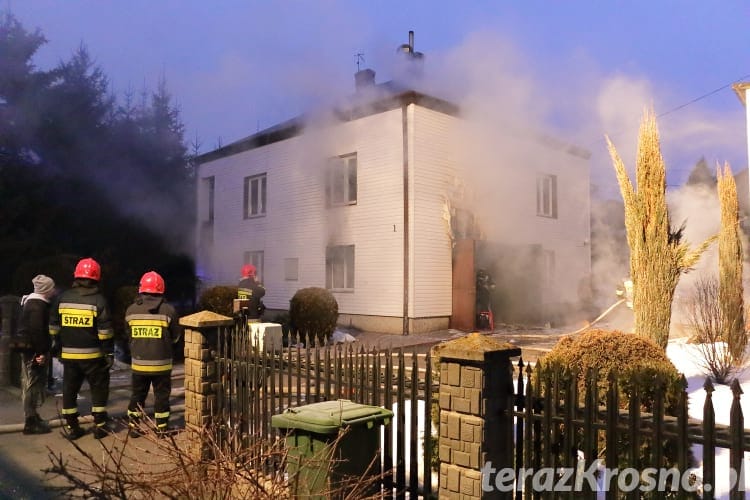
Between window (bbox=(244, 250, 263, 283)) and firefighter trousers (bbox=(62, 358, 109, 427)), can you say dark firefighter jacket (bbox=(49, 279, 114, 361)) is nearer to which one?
firefighter trousers (bbox=(62, 358, 109, 427))

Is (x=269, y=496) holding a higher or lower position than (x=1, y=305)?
lower

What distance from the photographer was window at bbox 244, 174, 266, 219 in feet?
59.9

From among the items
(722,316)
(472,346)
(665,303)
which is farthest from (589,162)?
(472,346)

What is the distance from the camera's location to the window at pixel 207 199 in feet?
67.1

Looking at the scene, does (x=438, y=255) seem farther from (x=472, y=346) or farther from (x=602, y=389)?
(x=472, y=346)

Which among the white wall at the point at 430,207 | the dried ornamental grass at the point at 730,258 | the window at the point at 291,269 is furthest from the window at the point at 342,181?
→ the dried ornamental grass at the point at 730,258

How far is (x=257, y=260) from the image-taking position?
1838cm

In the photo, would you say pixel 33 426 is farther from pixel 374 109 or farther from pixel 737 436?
pixel 374 109

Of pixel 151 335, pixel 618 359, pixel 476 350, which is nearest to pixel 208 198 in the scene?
pixel 151 335

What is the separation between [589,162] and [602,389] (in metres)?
16.0

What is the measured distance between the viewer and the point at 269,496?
2.21m

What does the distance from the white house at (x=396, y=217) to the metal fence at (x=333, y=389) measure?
886 cm

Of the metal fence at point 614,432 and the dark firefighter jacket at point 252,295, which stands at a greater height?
the dark firefighter jacket at point 252,295

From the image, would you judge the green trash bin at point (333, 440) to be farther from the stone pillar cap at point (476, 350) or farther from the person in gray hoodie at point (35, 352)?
the person in gray hoodie at point (35, 352)
